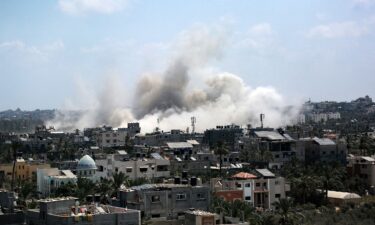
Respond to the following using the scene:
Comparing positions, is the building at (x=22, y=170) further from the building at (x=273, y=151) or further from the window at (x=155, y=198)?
the window at (x=155, y=198)

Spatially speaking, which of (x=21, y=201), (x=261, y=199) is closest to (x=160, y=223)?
(x=21, y=201)

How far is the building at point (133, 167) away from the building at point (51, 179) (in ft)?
15.3

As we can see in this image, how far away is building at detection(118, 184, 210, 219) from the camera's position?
39.8m

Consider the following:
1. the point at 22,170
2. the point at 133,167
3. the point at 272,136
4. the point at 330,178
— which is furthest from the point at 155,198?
the point at 272,136

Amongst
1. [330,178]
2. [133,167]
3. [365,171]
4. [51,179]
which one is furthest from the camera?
[133,167]

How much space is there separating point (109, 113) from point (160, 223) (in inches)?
5092

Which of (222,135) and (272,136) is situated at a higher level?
(222,135)

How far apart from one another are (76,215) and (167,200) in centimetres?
1061

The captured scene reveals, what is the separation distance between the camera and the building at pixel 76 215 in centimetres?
2994

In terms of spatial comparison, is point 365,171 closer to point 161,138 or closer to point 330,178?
point 330,178

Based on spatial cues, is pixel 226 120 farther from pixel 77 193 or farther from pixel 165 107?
pixel 77 193

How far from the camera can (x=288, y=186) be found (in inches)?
2343

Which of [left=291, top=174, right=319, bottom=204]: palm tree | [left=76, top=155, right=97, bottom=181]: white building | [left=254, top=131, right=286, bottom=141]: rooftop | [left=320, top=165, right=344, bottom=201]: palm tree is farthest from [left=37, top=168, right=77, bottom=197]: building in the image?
[left=254, top=131, right=286, bottom=141]: rooftop

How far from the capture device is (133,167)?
7081 centimetres
